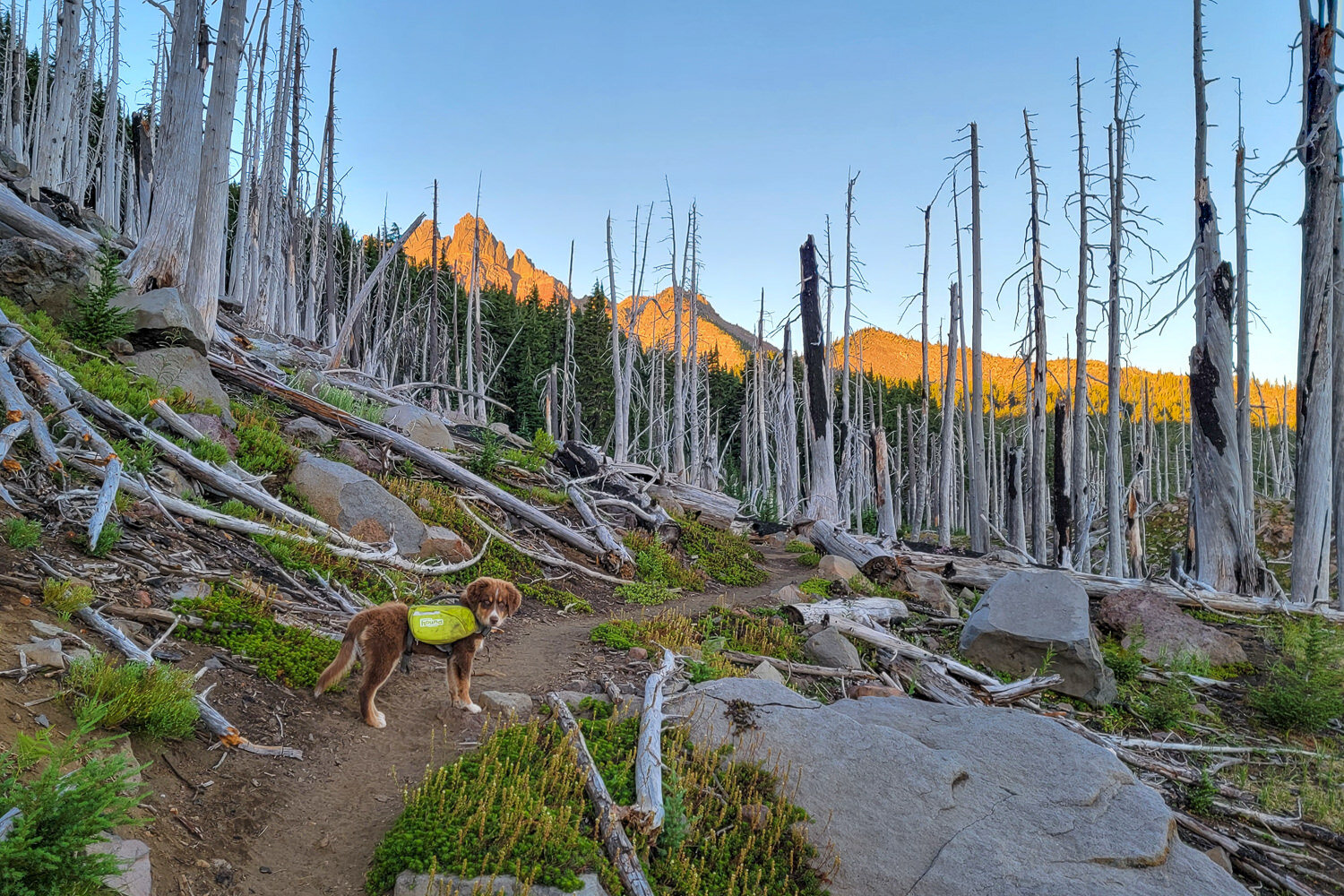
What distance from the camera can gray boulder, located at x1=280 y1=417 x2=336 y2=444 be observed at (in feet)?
30.3

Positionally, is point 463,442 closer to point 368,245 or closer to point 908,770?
point 908,770

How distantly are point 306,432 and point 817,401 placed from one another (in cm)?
1148

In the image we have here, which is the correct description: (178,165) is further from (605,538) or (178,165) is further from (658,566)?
(658,566)

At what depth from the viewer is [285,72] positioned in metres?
21.4

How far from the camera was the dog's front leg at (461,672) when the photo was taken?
16.1 ft

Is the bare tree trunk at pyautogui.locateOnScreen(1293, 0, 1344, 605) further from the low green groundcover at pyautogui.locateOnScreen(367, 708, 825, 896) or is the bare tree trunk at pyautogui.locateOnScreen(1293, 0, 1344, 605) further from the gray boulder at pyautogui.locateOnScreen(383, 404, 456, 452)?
the gray boulder at pyautogui.locateOnScreen(383, 404, 456, 452)

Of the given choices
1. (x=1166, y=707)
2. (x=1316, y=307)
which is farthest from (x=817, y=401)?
(x=1166, y=707)

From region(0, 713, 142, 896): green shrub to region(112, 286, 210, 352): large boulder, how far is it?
7.54 metres

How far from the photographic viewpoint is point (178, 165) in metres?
9.81

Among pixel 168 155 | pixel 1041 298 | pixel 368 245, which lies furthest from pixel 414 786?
pixel 368 245

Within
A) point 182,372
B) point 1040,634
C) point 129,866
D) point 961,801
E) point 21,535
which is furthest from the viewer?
point 182,372

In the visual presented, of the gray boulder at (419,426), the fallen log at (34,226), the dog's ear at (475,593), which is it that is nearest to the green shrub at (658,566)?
the gray boulder at (419,426)

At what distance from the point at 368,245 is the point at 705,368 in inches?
1009

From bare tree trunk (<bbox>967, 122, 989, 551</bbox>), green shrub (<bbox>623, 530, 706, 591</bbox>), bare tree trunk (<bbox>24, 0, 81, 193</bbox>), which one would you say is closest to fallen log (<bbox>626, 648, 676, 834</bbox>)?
green shrub (<bbox>623, 530, 706, 591</bbox>)
